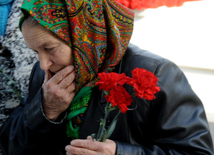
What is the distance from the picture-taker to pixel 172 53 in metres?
1.89

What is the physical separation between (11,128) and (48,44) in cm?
71

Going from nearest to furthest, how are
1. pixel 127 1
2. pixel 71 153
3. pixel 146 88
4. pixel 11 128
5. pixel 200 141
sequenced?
1. pixel 146 88
2. pixel 71 153
3. pixel 200 141
4. pixel 11 128
5. pixel 127 1

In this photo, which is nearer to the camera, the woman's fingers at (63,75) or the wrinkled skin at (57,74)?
the wrinkled skin at (57,74)

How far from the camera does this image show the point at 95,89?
1164 millimetres

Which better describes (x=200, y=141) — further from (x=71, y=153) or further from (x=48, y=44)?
(x=48, y=44)

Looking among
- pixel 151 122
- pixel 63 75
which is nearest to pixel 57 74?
pixel 63 75

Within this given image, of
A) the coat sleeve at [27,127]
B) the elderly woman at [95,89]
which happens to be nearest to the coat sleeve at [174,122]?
the elderly woman at [95,89]

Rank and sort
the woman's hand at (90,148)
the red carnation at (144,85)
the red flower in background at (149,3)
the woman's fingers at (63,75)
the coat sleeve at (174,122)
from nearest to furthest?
1. the red carnation at (144,85)
2. the woman's hand at (90,148)
3. the coat sleeve at (174,122)
4. the woman's fingers at (63,75)
5. the red flower in background at (149,3)

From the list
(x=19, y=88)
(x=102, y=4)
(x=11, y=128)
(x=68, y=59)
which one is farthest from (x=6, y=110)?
(x=102, y=4)

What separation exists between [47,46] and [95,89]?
381mm

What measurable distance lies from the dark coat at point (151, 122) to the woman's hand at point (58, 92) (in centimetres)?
5

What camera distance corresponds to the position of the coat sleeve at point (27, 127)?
3.75 ft

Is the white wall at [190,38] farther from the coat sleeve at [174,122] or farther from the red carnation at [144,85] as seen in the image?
the red carnation at [144,85]

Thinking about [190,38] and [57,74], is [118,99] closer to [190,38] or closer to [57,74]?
[57,74]
